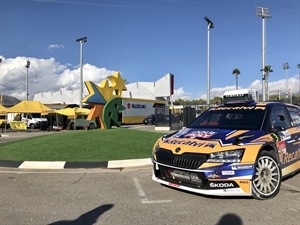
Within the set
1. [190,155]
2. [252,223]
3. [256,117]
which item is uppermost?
[256,117]

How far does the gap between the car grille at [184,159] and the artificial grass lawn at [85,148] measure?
3.96 metres

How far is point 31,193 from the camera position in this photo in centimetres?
608

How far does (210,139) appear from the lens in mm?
5504

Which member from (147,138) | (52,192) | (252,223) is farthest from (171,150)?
(147,138)

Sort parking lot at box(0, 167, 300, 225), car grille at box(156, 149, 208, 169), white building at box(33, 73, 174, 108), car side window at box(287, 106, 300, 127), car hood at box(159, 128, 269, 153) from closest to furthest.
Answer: parking lot at box(0, 167, 300, 225) → car grille at box(156, 149, 208, 169) → car hood at box(159, 128, 269, 153) → car side window at box(287, 106, 300, 127) → white building at box(33, 73, 174, 108)

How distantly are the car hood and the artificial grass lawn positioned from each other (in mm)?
3940

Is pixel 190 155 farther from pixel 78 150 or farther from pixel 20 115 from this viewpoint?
pixel 20 115

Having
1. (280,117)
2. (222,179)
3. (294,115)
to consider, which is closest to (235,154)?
(222,179)

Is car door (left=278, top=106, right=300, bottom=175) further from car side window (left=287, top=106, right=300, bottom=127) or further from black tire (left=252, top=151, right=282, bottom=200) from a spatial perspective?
black tire (left=252, top=151, right=282, bottom=200)

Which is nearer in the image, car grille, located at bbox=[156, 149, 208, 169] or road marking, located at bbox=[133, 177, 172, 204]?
car grille, located at bbox=[156, 149, 208, 169]

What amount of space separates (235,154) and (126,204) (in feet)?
6.63

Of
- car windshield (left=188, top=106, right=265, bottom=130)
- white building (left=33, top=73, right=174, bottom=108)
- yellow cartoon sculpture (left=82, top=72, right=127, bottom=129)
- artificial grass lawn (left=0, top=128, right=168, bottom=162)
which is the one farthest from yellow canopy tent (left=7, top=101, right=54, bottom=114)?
white building (left=33, top=73, right=174, bottom=108)

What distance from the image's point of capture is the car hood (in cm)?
526

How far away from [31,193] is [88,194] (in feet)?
3.73
